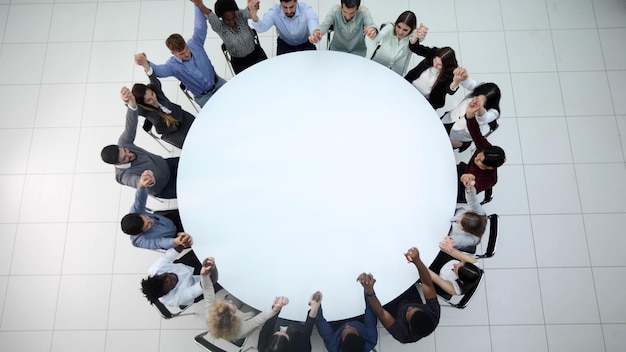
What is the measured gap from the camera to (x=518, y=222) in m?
3.53

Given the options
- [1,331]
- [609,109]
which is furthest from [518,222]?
[1,331]

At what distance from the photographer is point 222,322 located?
235cm

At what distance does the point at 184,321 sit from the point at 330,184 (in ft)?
5.81

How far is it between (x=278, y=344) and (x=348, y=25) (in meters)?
2.33

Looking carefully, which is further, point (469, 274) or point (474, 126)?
point (474, 126)

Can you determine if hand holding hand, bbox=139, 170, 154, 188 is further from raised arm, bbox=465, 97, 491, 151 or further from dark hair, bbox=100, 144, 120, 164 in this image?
raised arm, bbox=465, 97, 491, 151

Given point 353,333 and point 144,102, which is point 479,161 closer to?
point 353,333

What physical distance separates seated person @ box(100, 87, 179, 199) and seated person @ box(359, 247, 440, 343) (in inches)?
63.9

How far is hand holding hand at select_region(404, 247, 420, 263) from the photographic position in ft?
7.94

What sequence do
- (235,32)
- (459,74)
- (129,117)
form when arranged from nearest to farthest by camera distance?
(129,117), (459,74), (235,32)

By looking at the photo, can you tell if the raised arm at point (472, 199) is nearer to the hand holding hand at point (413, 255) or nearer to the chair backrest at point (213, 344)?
the hand holding hand at point (413, 255)

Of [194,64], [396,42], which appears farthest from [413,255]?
[194,64]

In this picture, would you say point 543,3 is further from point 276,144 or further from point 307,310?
point 307,310

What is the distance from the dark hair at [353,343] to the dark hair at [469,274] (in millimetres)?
752
